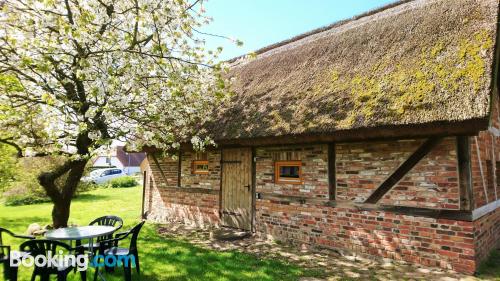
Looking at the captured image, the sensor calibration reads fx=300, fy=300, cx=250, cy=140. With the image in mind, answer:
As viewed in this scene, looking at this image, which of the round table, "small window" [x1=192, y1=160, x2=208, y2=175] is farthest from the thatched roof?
the round table

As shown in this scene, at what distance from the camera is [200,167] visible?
28.4 feet

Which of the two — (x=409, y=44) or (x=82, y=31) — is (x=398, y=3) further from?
(x=82, y=31)

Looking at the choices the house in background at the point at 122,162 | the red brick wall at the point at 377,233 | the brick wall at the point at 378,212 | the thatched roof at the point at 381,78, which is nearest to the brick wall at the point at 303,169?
the brick wall at the point at 378,212

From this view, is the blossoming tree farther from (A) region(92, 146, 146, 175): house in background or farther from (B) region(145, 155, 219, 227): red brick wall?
(A) region(92, 146, 146, 175): house in background

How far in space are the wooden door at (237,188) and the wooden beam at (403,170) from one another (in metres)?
2.88

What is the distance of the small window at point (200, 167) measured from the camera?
8.45 m

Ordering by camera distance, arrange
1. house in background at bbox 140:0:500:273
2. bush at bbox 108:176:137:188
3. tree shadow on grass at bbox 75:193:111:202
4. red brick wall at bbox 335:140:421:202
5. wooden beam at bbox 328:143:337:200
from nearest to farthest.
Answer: house in background at bbox 140:0:500:273, red brick wall at bbox 335:140:421:202, wooden beam at bbox 328:143:337:200, tree shadow on grass at bbox 75:193:111:202, bush at bbox 108:176:137:188

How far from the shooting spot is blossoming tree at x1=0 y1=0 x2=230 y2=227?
4496 mm

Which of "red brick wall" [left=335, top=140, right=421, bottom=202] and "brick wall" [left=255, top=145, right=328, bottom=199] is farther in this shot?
"brick wall" [left=255, top=145, right=328, bottom=199]

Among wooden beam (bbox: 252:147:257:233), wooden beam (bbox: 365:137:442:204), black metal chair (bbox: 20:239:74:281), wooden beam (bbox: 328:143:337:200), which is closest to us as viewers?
black metal chair (bbox: 20:239:74:281)

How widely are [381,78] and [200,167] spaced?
17.6 ft

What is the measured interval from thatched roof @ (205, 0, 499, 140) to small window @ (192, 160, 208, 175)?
5.23 ft

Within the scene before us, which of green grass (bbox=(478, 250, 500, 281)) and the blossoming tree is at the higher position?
the blossoming tree

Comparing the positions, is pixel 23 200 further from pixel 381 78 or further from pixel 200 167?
pixel 381 78
